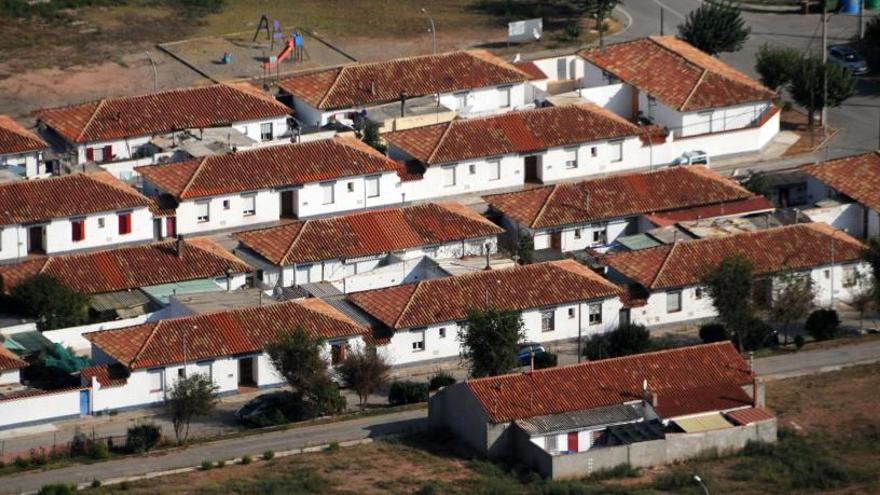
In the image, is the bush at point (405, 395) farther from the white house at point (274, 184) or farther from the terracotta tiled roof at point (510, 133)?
the terracotta tiled roof at point (510, 133)

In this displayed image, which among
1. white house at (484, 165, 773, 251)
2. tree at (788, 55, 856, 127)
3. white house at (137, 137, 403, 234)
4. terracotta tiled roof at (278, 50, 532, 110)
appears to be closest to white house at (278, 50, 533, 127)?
terracotta tiled roof at (278, 50, 532, 110)

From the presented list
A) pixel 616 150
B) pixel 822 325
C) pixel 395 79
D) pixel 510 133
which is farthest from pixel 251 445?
pixel 395 79

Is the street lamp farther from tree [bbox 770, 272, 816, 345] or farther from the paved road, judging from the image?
the paved road

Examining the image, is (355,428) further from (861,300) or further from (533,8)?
(533,8)

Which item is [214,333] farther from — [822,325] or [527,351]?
[822,325]

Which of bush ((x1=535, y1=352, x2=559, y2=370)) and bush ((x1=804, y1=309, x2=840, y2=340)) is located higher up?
bush ((x1=804, y1=309, x2=840, y2=340))
